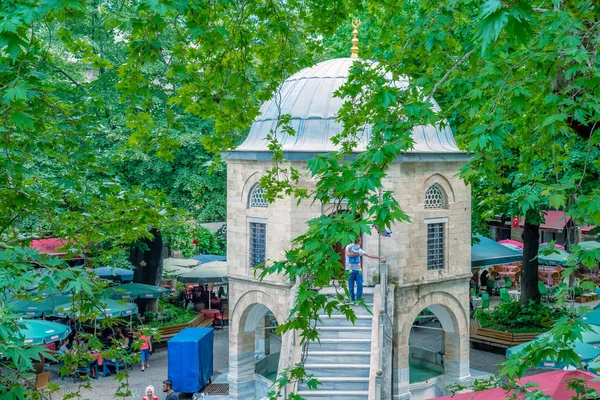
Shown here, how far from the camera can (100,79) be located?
76.9ft

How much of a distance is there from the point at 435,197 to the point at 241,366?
7.25m

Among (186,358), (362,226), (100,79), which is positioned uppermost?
(100,79)

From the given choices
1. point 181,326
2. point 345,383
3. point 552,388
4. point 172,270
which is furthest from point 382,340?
point 172,270

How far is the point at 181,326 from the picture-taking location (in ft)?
84.6

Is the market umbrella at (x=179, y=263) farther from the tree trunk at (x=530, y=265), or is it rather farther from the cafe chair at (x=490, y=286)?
the tree trunk at (x=530, y=265)

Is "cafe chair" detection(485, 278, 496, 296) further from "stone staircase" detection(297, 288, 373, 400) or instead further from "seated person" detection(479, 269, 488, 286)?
"stone staircase" detection(297, 288, 373, 400)

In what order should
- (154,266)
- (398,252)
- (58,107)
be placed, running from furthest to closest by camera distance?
(154,266) < (398,252) < (58,107)

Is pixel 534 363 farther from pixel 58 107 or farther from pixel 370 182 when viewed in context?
pixel 58 107

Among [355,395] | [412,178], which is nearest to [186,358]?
[355,395]

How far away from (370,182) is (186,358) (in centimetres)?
1507

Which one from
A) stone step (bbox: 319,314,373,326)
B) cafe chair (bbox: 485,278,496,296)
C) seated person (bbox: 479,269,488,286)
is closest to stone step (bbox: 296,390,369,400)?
stone step (bbox: 319,314,373,326)

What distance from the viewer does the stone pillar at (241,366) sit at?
19.1 meters

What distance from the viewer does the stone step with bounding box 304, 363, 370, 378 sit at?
49.5ft

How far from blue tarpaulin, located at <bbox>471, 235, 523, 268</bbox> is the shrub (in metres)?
1.87
